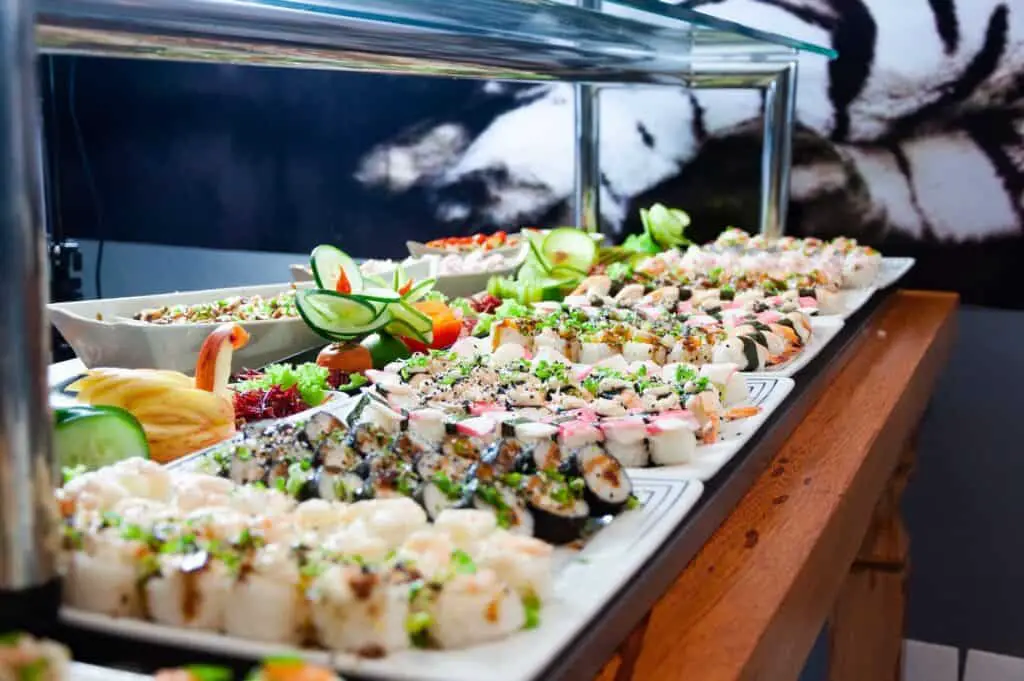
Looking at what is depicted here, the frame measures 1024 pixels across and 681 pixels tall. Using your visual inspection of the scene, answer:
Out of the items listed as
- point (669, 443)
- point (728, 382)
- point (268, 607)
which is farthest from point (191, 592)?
point (728, 382)

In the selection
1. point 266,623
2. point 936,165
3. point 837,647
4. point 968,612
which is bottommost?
point 968,612

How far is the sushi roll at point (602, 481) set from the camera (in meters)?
1.13

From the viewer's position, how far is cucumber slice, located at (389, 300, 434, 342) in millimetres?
1929

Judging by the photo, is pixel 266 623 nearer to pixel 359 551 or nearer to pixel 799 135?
pixel 359 551

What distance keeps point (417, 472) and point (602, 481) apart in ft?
0.57

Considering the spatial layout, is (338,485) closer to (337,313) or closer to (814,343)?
(337,313)

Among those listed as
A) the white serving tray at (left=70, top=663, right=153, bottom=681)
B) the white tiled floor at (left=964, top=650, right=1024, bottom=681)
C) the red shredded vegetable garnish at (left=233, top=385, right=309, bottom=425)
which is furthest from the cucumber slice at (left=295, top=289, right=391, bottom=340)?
the white tiled floor at (left=964, top=650, right=1024, bottom=681)

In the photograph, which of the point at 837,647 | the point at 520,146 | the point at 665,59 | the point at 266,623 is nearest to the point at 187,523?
the point at 266,623

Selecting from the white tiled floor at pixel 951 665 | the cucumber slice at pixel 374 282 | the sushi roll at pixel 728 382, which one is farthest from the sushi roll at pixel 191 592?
the white tiled floor at pixel 951 665

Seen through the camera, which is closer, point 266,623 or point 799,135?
point 266,623

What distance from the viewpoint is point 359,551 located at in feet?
2.97

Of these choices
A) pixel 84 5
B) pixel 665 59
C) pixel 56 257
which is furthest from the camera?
pixel 56 257

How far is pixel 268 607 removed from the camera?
0.83 metres

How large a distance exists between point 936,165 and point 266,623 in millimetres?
2938
